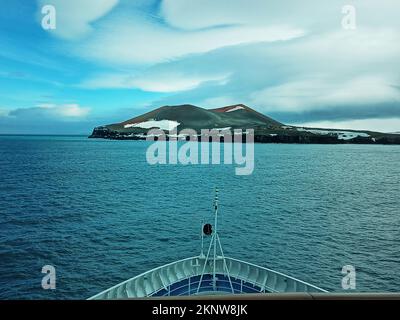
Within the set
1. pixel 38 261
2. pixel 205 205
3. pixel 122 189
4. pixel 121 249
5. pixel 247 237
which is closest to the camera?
pixel 38 261

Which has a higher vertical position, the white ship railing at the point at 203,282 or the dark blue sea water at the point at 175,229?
the white ship railing at the point at 203,282

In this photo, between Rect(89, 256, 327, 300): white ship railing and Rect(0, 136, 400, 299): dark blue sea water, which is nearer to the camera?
Rect(89, 256, 327, 300): white ship railing

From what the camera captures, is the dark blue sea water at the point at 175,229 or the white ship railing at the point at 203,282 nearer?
the white ship railing at the point at 203,282

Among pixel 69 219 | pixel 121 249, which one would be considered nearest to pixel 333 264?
pixel 121 249

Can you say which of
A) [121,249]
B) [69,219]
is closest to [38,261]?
[121,249]
